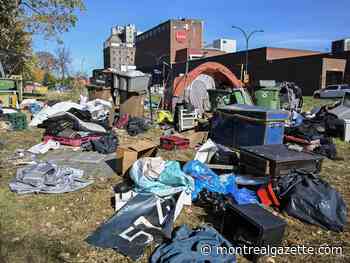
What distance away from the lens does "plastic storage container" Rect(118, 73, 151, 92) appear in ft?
38.4

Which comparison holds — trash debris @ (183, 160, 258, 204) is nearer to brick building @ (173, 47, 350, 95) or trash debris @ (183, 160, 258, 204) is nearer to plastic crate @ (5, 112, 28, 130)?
plastic crate @ (5, 112, 28, 130)

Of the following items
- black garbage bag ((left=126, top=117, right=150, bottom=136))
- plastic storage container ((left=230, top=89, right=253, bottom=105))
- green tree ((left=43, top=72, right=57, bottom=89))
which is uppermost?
green tree ((left=43, top=72, right=57, bottom=89))

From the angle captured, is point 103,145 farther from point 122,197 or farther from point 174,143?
point 122,197

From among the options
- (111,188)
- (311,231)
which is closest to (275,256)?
(311,231)

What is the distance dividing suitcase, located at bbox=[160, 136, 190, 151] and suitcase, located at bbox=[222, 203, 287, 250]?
3.93m

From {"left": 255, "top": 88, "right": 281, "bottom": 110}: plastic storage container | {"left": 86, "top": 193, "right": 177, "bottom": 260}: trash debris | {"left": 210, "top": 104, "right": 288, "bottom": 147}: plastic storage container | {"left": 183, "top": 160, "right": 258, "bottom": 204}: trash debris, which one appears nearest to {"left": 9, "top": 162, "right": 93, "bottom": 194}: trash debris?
{"left": 86, "top": 193, "right": 177, "bottom": 260}: trash debris

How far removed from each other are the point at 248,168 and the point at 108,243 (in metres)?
2.67

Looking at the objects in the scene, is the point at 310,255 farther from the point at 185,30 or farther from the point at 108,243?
the point at 185,30

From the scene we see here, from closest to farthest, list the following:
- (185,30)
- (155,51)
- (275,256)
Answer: (275,256)
(185,30)
(155,51)

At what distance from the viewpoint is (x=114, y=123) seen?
10.8m

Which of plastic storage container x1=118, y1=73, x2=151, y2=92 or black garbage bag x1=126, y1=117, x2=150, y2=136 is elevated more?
plastic storage container x1=118, y1=73, x2=151, y2=92

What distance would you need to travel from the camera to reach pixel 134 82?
461 inches

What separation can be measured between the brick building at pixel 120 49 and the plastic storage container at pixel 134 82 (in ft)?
249

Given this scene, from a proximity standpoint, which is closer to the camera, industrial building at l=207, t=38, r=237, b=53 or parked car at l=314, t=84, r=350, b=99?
parked car at l=314, t=84, r=350, b=99
